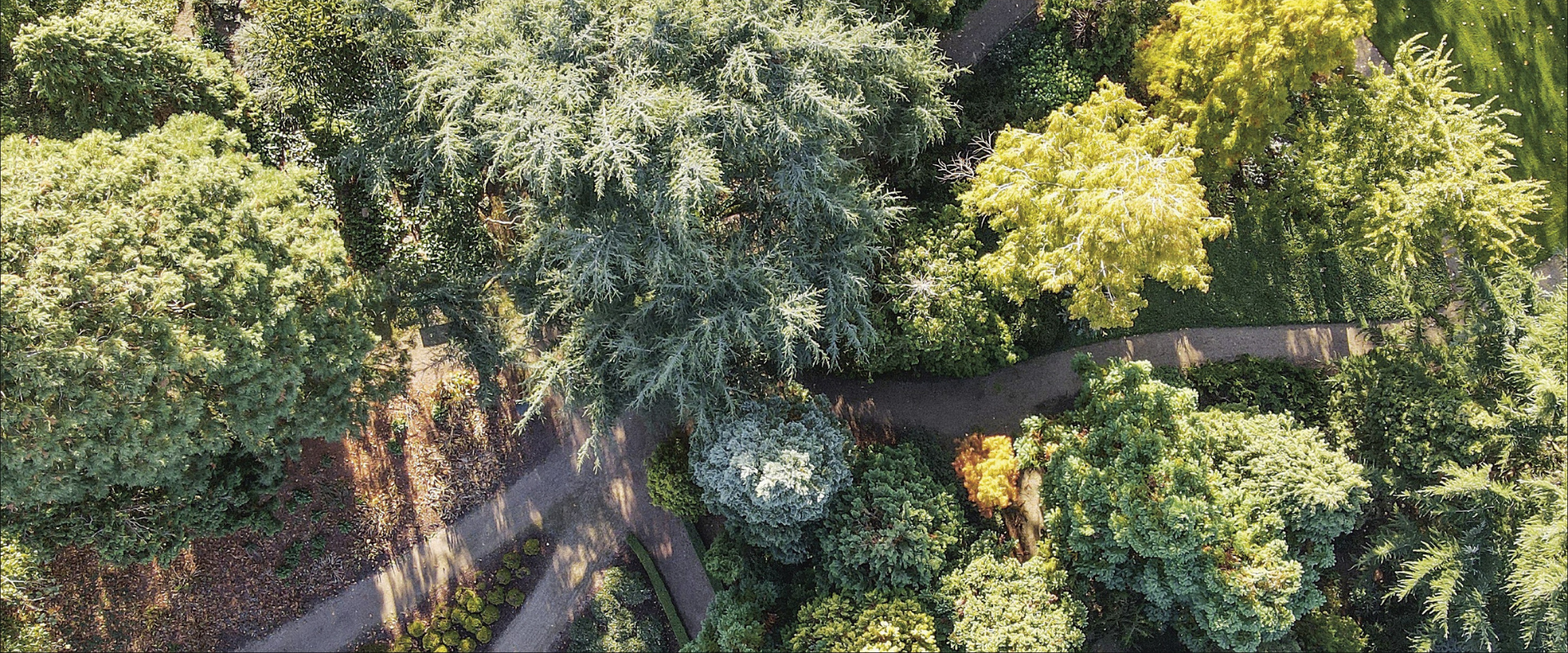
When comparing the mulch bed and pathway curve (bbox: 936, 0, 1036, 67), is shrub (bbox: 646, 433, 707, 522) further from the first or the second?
pathway curve (bbox: 936, 0, 1036, 67)

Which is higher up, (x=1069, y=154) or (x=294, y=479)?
(x=1069, y=154)

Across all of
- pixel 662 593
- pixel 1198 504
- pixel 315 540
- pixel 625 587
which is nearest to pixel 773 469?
pixel 662 593

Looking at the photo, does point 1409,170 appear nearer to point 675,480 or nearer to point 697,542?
point 675,480

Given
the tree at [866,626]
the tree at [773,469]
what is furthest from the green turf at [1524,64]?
the tree at [866,626]

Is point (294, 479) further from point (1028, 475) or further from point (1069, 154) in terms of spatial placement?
point (1069, 154)

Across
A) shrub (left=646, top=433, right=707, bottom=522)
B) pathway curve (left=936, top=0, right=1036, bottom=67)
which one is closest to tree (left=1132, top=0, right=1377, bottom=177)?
pathway curve (left=936, top=0, right=1036, bottom=67)

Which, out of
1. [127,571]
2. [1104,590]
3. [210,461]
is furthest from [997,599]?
[127,571]
